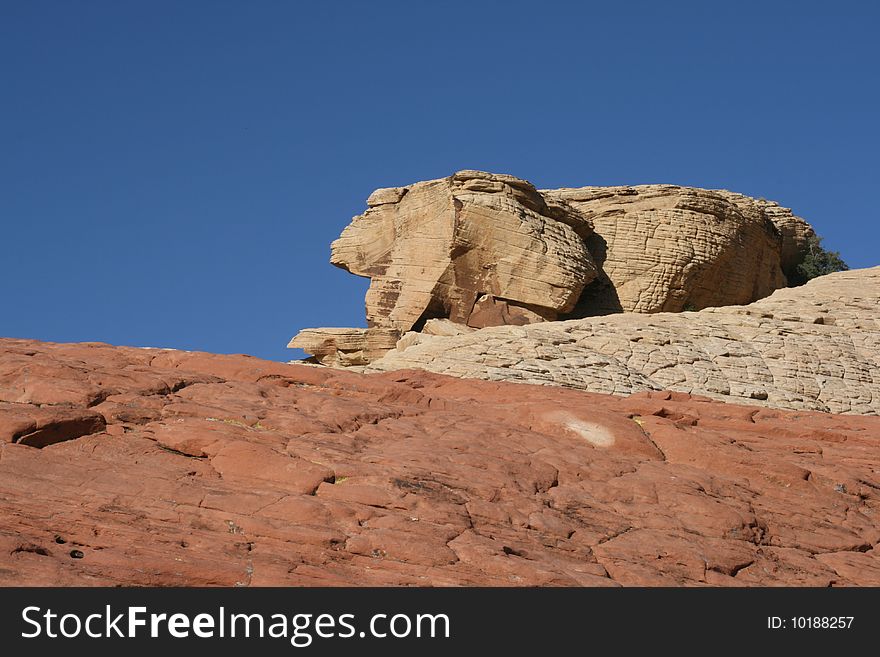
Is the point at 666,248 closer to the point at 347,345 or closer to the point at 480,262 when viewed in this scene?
the point at 480,262

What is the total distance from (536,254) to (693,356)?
31.3 feet

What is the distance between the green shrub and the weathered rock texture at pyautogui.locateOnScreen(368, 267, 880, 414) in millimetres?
13768

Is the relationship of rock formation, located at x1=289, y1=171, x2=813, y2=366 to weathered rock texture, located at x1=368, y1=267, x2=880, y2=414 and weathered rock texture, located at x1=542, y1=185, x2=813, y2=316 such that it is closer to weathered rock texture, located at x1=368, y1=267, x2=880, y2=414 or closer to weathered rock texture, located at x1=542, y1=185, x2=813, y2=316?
weathered rock texture, located at x1=542, y1=185, x2=813, y2=316

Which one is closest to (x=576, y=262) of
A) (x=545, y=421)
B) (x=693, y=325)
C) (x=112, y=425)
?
(x=693, y=325)

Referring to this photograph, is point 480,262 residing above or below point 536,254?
below

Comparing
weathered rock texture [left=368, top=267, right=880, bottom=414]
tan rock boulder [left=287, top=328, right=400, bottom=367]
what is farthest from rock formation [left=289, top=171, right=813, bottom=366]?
weathered rock texture [left=368, top=267, right=880, bottom=414]

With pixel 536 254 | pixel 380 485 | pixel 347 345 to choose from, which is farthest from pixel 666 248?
pixel 380 485

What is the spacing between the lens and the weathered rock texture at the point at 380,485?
415 inches

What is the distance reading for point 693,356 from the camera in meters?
26.0

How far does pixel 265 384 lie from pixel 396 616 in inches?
286

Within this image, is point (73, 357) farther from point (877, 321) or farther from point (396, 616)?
point (877, 321)

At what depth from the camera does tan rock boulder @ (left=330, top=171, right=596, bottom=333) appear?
112 feet

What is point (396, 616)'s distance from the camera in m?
9.35

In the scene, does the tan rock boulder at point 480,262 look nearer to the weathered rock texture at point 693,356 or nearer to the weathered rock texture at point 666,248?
the weathered rock texture at point 666,248
